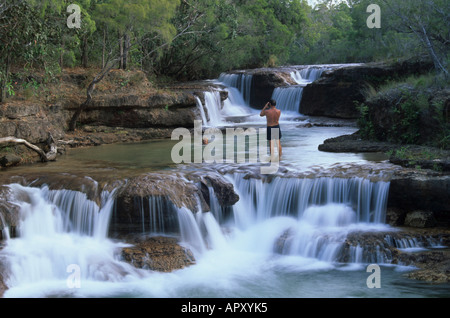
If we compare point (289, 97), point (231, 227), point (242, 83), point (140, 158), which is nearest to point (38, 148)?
point (140, 158)

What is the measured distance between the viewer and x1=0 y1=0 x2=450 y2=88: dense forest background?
16.4 m

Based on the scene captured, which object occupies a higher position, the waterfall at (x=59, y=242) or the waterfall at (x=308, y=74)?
the waterfall at (x=308, y=74)

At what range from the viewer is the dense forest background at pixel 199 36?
1642 centimetres

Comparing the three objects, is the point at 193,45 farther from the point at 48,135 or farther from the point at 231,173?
the point at 231,173

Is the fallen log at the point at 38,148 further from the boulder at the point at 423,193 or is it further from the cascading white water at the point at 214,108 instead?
the boulder at the point at 423,193

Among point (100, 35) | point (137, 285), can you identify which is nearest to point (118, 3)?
point (100, 35)

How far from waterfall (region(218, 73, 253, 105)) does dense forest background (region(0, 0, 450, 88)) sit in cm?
238

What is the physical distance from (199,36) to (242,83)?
389 centimetres

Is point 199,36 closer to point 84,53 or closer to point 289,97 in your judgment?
point 289,97

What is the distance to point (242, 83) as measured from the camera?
2770 cm

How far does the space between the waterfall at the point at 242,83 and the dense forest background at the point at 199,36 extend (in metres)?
2.38

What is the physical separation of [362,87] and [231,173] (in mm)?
13095

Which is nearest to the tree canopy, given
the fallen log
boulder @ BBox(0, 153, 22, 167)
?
the fallen log

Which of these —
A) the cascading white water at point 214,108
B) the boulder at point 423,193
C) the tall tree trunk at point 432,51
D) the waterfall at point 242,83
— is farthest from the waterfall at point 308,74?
the boulder at point 423,193
